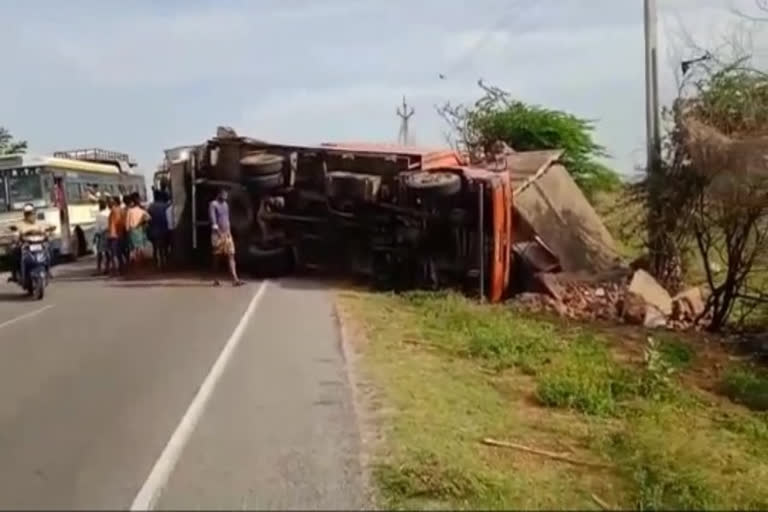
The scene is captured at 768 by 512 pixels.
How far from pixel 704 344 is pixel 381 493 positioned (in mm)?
12269

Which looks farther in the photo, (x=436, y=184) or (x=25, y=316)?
(x=436, y=184)

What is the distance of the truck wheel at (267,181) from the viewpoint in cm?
2339

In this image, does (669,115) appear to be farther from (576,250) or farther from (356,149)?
(356,149)

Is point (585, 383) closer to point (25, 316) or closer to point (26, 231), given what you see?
point (25, 316)

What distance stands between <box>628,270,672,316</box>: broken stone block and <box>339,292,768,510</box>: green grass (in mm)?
3695

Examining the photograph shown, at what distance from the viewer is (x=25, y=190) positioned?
30.5m

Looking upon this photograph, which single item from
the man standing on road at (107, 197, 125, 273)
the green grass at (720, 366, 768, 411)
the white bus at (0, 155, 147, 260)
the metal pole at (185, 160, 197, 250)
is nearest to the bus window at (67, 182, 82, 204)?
the white bus at (0, 155, 147, 260)

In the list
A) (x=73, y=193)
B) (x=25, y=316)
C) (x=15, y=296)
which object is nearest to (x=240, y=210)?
(x=15, y=296)

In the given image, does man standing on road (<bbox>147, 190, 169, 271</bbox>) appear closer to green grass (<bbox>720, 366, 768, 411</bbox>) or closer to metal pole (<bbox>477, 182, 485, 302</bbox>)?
metal pole (<bbox>477, 182, 485, 302</bbox>)

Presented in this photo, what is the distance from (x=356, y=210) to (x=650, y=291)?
5.38m

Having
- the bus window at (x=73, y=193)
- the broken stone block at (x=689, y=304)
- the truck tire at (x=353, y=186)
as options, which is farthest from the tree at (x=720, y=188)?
the bus window at (x=73, y=193)

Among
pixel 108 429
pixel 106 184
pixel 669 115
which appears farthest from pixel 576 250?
pixel 106 184

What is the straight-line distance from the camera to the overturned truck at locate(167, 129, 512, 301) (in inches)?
821

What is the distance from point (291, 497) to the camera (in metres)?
7.08
